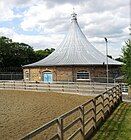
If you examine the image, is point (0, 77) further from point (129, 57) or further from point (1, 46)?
point (129, 57)

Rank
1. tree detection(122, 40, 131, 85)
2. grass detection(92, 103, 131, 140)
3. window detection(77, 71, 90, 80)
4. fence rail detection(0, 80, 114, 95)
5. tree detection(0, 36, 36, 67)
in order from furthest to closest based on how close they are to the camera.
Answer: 1. tree detection(0, 36, 36, 67)
2. window detection(77, 71, 90, 80)
3. fence rail detection(0, 80, 114, 95)
4. tree detection(122, 40, 131, 85)
5. grass detection(92, 103, 131, 140)

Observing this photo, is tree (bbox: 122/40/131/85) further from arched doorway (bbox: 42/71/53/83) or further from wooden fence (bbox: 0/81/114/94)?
arched doorway (bbox: 42/71/53/83)

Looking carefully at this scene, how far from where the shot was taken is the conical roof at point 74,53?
46.6 m

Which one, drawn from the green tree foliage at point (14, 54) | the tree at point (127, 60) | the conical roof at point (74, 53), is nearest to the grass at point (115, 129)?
the tree at point (127, 60)

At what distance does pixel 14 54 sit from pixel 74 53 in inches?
1772

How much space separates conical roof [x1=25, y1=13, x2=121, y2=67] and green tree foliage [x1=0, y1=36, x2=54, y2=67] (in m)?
34.4

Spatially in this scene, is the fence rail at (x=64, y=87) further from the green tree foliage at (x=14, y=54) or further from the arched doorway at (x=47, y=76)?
the green tree foliage at (x=14, y=54)

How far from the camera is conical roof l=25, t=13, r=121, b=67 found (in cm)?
4659

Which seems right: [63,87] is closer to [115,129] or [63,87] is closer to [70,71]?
[70,71]

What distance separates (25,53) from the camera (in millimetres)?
98188

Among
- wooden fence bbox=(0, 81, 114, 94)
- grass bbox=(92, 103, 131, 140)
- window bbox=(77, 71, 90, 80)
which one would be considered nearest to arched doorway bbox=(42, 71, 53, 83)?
window bbox=(77, 71, 90, 80)

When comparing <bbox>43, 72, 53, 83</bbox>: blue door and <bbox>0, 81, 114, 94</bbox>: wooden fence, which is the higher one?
<bbox>43, 72, 53, 83</bbox>: blue door

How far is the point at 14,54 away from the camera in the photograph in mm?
92000

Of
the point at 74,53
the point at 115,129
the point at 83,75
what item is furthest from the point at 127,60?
the point at 74,53
